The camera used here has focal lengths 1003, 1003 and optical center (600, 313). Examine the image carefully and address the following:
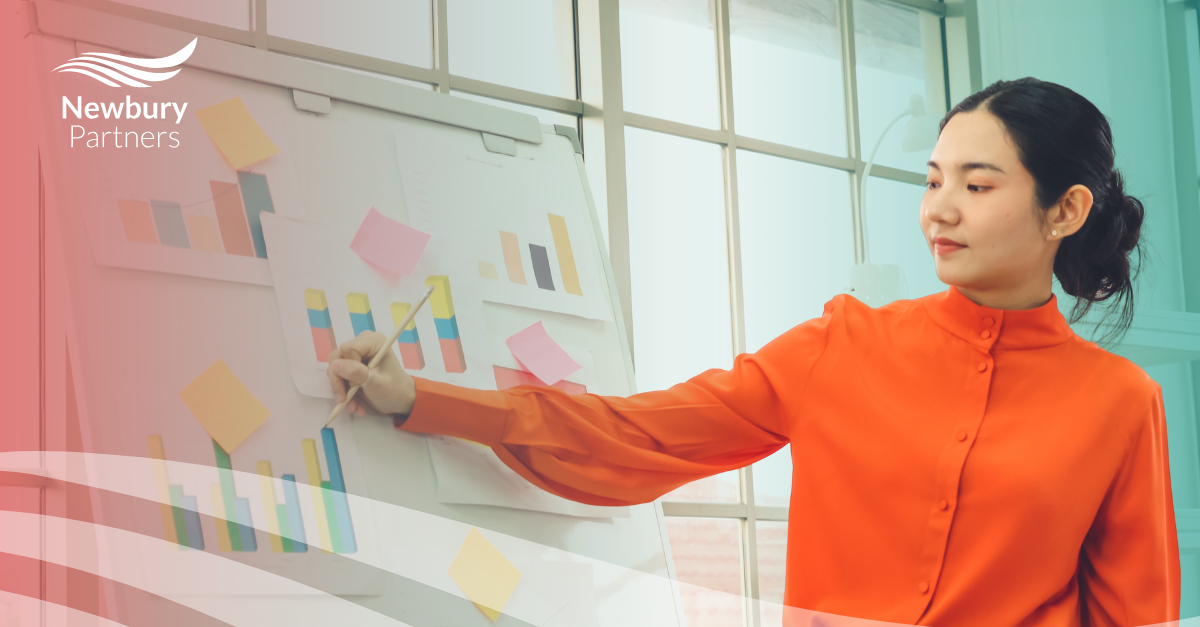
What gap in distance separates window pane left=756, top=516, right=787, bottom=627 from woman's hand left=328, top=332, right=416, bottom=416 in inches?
51.3

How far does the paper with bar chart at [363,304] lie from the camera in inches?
48.5

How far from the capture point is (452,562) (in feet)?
4.08

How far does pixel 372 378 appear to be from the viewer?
3.91ft

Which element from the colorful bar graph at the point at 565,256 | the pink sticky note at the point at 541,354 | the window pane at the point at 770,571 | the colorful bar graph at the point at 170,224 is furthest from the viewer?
the window pane at the point at 770,571

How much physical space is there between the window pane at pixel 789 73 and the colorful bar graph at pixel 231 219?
57.8 inches

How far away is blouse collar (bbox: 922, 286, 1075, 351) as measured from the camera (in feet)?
4.23

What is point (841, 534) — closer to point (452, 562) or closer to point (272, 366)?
point (452, 562)

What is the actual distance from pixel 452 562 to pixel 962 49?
2.29 metres

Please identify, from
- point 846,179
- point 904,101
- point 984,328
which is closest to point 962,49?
point 904,101

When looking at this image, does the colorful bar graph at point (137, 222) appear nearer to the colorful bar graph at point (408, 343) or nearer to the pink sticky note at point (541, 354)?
the colorful bar graph at point (408, 343)

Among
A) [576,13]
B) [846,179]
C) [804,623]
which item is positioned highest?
[576,13]

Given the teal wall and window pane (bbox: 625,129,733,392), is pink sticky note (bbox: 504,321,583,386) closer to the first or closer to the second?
window pane (bbox: 625,129,733,392)

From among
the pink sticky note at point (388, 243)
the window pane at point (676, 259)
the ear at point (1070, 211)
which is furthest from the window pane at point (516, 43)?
the ear at point (1070, 211)

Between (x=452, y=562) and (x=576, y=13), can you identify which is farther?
(x=576, y=13)
